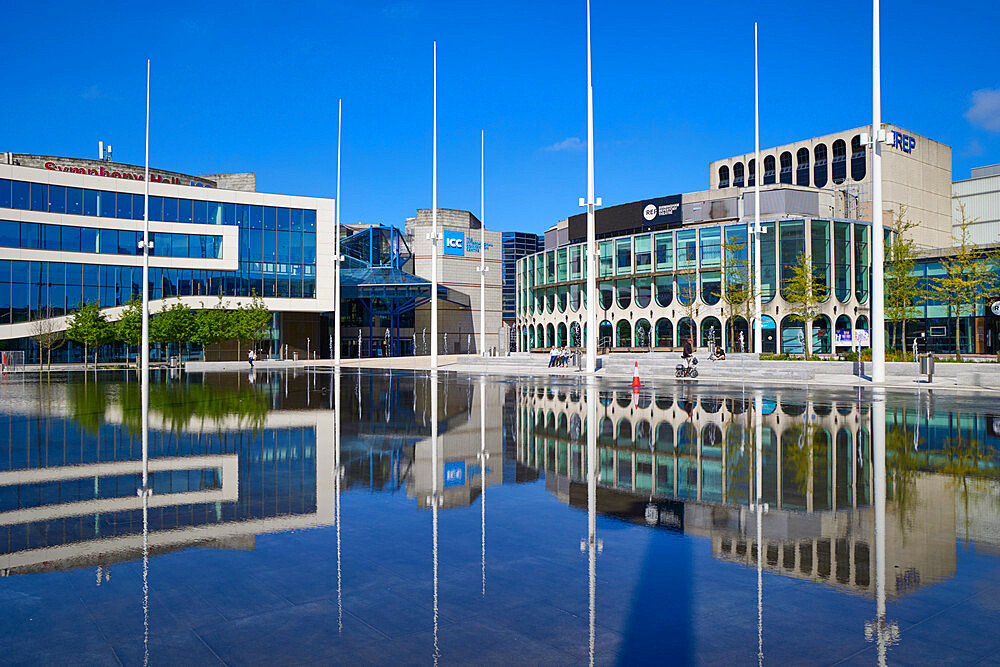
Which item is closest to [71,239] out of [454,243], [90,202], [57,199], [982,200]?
[57,199]

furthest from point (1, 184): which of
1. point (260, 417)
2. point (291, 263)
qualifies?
point (260, 417)

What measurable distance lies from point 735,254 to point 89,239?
2265 inches

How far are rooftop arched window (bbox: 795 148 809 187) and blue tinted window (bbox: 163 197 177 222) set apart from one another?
7619cm

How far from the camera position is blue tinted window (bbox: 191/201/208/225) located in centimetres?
6638

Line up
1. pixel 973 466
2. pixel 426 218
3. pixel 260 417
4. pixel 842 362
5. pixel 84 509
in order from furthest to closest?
1. pixel 426 218
2. pixel 842 362
3. pixel 260 417
4. pixel 973 466
5. pixel 84 509

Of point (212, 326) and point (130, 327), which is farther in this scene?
point (212, 326)

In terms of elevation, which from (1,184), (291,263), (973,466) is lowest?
(973,466)

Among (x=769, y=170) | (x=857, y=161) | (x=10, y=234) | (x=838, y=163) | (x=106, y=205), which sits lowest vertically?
(x=10, y=234)

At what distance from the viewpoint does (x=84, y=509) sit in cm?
774

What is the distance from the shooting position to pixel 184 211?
65.8m

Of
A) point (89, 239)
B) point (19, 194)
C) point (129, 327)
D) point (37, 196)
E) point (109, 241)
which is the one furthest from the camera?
point (109, 241)

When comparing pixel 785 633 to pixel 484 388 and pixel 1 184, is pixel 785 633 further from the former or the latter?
pixel 1 184

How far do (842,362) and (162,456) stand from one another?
3296 centimetres

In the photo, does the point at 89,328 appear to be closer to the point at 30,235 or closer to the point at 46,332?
the point at 46,332
